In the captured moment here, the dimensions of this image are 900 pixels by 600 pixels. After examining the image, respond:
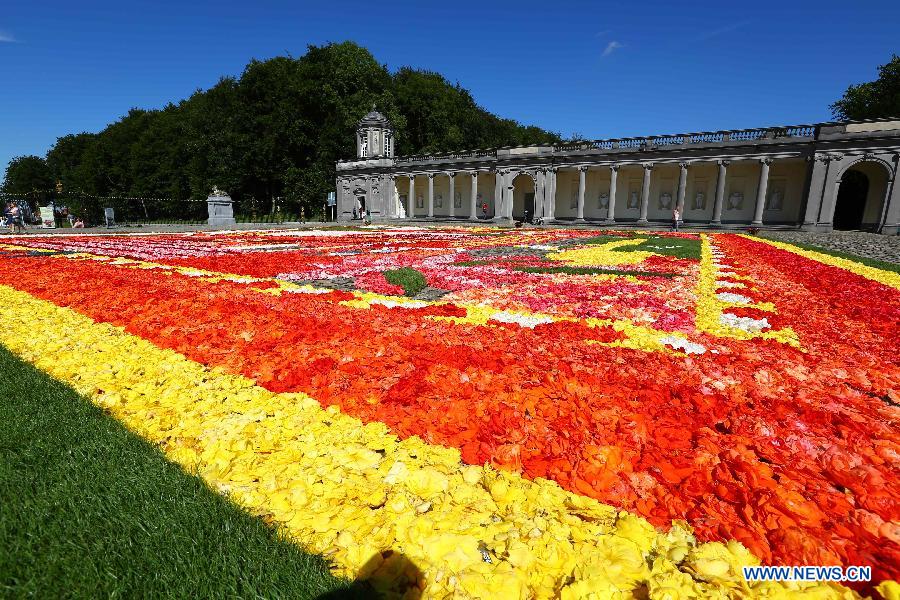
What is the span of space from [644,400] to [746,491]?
1.22 m

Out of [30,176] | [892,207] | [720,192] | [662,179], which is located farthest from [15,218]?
[30,176]

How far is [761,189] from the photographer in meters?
36.1

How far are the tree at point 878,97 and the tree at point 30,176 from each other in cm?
13002

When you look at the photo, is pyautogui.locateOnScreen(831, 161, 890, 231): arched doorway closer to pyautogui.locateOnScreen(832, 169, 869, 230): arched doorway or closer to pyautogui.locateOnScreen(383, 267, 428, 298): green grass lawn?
pyautogui.locateOnScreen(832, 169, 869, 230): arched doorway

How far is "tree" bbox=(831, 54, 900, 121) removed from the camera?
44344 mm

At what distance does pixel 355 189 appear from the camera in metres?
57.3


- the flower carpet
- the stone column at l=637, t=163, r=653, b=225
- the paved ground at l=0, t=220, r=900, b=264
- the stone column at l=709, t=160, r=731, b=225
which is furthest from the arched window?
the flower carpet

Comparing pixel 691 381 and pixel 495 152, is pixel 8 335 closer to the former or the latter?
pixel 691 381

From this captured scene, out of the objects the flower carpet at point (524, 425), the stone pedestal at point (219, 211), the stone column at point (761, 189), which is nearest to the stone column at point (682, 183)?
the stone column at point (761, 189)

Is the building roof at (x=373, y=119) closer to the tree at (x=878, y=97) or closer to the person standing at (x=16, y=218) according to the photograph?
the person standing at (x=16, y=218)

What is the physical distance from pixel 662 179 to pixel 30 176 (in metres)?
117

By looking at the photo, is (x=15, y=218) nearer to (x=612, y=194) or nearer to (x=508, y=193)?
(x=508, y=193)

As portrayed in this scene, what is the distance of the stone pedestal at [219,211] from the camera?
116ft

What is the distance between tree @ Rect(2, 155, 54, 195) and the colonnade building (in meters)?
75.7
